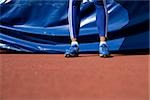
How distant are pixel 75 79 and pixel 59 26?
5.37 feet

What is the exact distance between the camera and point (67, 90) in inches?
86.9

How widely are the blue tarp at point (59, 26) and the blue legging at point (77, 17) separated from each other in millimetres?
302

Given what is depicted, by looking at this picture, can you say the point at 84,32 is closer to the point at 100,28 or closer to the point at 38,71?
the point at 100,28

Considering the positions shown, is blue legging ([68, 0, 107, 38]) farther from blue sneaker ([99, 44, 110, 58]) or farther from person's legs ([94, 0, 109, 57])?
blue sneaker ([99, 44, 110, 58])

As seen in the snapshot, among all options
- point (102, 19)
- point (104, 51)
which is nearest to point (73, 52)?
point (104, 51)

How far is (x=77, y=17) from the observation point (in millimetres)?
3744

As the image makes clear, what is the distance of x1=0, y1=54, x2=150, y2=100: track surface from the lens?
210 cm

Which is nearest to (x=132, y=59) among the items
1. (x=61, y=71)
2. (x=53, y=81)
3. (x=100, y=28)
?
(x=100, y=28)

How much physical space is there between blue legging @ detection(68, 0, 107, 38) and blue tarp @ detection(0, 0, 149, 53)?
0.30m

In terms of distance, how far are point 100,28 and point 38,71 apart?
102 centimetres

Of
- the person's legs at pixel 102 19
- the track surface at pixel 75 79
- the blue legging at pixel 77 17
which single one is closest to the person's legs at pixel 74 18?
the blue legging at pixel 77 17

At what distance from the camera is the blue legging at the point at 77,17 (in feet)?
11.8

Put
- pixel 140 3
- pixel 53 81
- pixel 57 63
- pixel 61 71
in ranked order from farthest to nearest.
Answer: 1. pixel 140 3
2. pixel 57 63
3. pixel 61 71
4. pixel 53 81

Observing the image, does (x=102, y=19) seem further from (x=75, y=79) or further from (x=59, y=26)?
(x=75, y=79)
